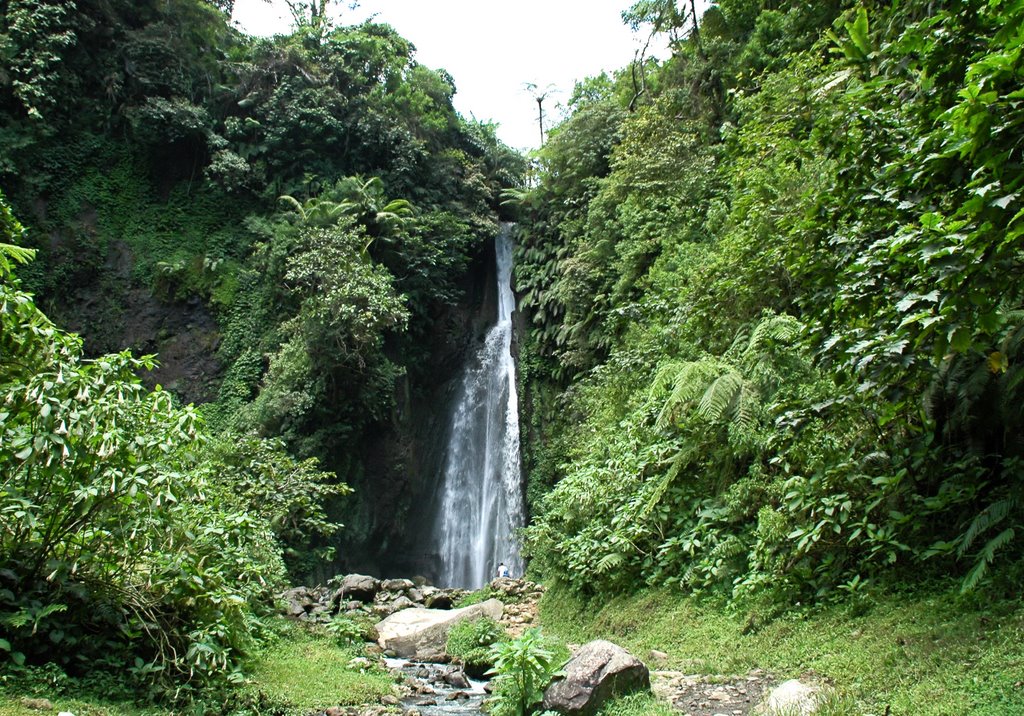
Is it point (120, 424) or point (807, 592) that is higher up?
point (120, 424)

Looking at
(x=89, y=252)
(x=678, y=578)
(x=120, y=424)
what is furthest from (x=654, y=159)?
(x=89, y=252)

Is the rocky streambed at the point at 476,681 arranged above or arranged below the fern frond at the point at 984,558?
below

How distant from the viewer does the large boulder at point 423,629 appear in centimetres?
997

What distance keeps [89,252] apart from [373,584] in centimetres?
1381

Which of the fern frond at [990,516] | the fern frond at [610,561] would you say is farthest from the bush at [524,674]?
the fern frond at [990,516]

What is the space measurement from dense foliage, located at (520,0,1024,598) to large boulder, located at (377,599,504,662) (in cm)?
147

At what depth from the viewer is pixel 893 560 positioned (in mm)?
5102

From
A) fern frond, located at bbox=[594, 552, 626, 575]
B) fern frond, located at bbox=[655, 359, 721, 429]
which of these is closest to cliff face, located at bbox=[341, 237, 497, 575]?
fern frond, located at bbox=[594, 552, 626, 575]

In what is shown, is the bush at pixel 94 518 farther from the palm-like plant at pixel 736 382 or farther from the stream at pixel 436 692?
the palm-like plant at pixel 736 382

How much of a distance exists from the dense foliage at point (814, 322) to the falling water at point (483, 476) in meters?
5.16

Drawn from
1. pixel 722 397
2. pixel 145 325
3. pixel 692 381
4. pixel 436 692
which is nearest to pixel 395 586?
pixel 436 692

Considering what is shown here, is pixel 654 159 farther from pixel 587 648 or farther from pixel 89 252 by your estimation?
pixel 89 252

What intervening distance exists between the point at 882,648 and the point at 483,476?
17113 millimetres

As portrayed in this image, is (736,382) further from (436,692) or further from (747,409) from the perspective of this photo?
(436,692)
